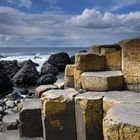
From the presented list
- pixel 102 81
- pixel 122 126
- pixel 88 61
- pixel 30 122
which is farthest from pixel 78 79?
pixel 122 126

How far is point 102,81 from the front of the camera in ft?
17.9

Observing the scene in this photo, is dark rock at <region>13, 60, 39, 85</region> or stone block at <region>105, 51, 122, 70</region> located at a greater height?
stone block at <region>105, 51, 122, 70</region>

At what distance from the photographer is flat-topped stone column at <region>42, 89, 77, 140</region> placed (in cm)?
539

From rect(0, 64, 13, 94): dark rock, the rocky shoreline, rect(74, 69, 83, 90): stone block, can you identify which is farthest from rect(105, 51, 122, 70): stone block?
rect(0, 64, 13, 94): dark rock

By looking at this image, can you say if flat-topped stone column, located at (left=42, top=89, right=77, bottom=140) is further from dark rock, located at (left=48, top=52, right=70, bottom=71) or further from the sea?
the sea

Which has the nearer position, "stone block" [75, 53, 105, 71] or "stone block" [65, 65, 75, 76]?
"stone block" [75, 53, 105, 71]

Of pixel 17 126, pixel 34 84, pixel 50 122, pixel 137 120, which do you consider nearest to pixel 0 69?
pixel 34 84

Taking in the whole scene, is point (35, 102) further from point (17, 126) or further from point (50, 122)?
point (50, 122)

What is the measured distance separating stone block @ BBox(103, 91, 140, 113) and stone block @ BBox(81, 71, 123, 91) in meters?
0.18

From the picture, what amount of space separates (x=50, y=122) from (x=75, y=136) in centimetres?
50

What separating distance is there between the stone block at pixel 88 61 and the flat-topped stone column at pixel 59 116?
676mm

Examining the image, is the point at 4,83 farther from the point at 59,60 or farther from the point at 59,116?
the point at 59,60

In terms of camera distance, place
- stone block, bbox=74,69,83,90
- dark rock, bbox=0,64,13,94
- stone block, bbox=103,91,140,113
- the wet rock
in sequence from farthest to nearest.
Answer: dark rock, bbox=0,64,13,94, the wet rock, stone block, bbox=74,69,83,90, stone block, bbox=103,91,140,113

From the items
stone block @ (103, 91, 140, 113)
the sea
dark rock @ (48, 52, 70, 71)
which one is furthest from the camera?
the sea
